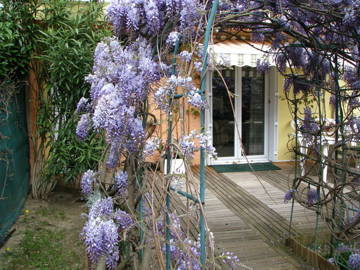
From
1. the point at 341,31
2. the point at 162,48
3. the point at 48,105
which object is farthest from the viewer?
the point at 48,105

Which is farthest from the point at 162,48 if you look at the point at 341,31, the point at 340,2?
the point at 341,31

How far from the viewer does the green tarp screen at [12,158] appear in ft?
13.5

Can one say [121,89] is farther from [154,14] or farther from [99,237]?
A: [99,237]

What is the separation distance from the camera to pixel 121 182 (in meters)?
2.10

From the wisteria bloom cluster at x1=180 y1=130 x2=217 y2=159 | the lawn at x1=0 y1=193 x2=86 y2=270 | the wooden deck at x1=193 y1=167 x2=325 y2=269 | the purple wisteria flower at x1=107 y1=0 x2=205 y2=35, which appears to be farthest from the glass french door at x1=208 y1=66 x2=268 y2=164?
the wisteria bloom cluster at x1=180 y1=130 x2=217 y2=159

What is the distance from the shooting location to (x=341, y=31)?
9.86 ft

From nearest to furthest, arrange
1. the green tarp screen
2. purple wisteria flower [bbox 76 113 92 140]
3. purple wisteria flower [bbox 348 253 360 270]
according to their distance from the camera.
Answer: purple wisteria flower [bbox 76 113 92 140] < purple wisteria flower [bbox 348 253 360 270] < the green tarp screen

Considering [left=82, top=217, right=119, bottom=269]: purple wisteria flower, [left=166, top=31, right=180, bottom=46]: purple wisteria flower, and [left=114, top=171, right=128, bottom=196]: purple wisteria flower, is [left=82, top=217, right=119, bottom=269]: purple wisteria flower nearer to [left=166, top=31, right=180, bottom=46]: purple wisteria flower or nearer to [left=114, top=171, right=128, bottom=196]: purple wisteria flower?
[left=114, top=171, right=128, bottom=196]: purple wisteria flower

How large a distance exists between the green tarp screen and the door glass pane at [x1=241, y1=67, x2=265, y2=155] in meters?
4.92

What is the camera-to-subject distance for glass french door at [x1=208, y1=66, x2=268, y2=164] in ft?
27.3

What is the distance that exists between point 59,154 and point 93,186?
123 inches

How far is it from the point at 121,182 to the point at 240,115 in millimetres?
6528

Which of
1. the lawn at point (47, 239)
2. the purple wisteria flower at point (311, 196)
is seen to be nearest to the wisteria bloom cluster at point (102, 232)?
the lawn at point (47, 239)

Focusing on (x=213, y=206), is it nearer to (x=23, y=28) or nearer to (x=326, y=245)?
(x=326, y=245)
